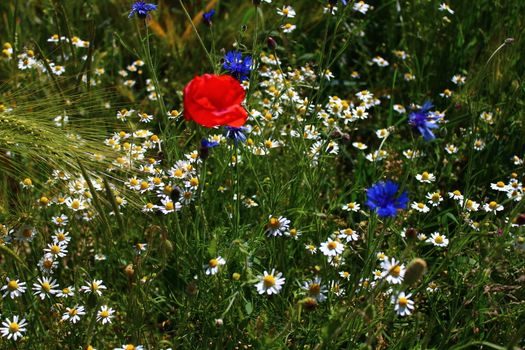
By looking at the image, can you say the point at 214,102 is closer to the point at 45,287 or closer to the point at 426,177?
the point at 45,287

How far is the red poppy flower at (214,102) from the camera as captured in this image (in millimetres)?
1569

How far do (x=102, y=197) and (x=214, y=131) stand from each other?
0.54 m

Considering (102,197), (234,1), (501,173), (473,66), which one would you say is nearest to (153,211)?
(102,197)

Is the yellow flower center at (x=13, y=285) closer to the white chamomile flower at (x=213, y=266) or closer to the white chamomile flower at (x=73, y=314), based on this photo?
the white chamomile flower at (x=73, y=314)

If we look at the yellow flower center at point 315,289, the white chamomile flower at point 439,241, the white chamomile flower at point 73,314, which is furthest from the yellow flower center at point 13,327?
the white chamomile flower at point 439,241

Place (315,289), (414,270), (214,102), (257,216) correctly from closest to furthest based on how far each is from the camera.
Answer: (414,270)
(214,102)
(315,289)
(257,216)

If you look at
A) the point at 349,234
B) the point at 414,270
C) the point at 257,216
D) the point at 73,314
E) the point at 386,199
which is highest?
the point at 257,216

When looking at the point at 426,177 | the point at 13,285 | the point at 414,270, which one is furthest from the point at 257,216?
the point at 414,270

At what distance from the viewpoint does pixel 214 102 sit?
63.3 inches

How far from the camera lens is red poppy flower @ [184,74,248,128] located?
157cm

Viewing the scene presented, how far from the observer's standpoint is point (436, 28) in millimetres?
3105

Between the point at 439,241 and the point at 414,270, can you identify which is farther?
the point at 439,241

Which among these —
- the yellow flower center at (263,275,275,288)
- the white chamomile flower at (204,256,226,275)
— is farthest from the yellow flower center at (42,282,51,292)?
the yellow flower center at (263,275,275,288)

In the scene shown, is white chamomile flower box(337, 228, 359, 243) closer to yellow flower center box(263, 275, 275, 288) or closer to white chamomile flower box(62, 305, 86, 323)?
yellow flower center box(263, 275, 275, 288)
